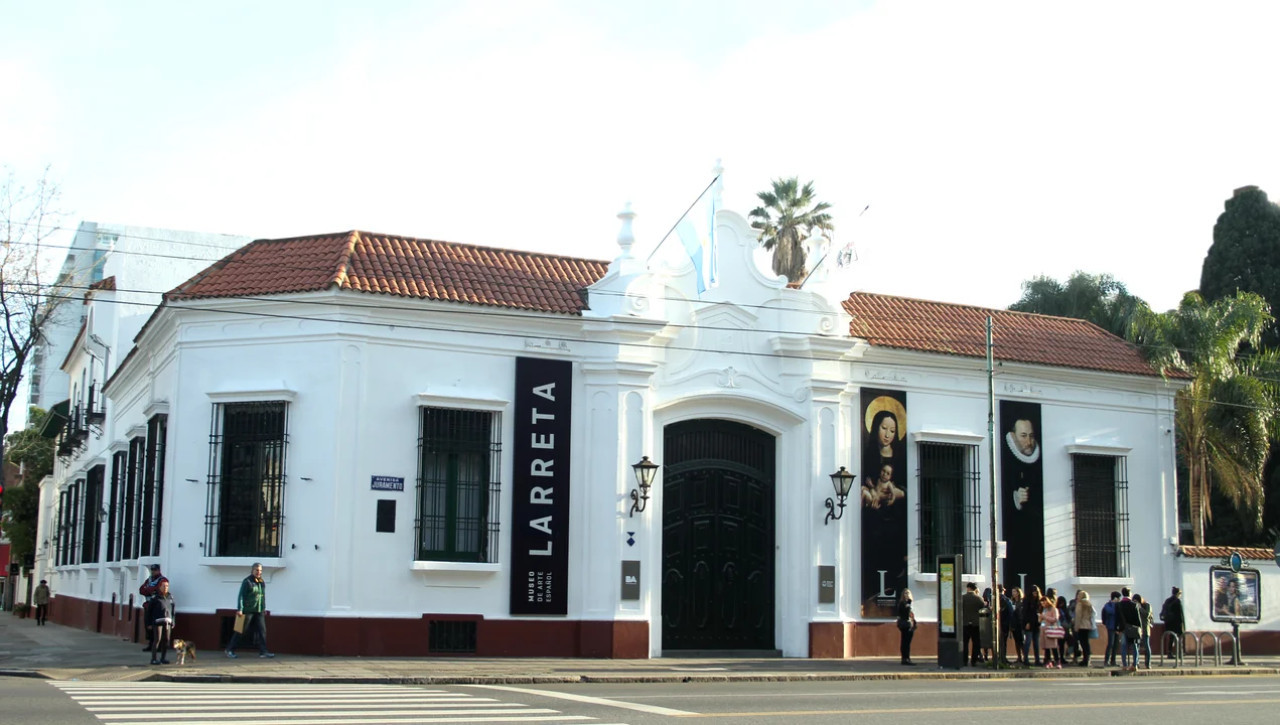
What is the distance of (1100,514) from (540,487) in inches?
500

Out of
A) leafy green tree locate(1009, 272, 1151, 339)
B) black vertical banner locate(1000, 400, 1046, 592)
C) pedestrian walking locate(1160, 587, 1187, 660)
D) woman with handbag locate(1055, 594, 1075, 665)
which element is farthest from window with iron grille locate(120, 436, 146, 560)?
leafy green tree locate(1009, 272, 1151, 339)

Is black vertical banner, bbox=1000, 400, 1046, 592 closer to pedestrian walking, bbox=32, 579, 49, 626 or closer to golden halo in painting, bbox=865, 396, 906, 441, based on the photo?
golden halo in painting, bbox=865, 396, 906, 441

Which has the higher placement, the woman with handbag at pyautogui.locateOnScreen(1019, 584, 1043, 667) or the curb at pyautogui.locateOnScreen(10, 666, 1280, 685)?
the woman with handbag at pyautogui.locateOnScreen(1019, 584, 1043, 667)

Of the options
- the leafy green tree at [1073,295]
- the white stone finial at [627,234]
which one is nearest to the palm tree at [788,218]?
the leafy green tree at [1073,295]

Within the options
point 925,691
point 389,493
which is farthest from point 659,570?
point 925,691

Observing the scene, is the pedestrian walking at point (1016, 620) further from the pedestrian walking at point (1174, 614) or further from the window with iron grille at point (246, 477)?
the window with iron grille at point (246, 477)

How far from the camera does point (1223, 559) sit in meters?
28.0

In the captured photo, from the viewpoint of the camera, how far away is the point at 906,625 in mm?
23234

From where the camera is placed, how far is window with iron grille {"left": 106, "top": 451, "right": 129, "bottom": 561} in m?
28.3

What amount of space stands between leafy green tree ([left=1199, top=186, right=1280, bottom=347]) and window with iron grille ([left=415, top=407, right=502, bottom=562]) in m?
32.5

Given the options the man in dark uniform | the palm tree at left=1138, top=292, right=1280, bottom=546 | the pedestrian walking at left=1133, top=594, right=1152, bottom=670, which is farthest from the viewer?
the palm tree at left=1138, top=292, right=1280, bottom=546

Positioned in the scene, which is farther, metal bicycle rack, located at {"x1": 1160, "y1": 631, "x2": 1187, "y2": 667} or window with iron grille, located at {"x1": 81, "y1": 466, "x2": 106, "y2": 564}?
window with iron grille, located at {"x1": 81, "y1": 466, "x2": 106, "y2": 564}

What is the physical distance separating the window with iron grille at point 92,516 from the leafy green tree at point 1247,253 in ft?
121

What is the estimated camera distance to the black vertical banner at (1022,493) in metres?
26.4
